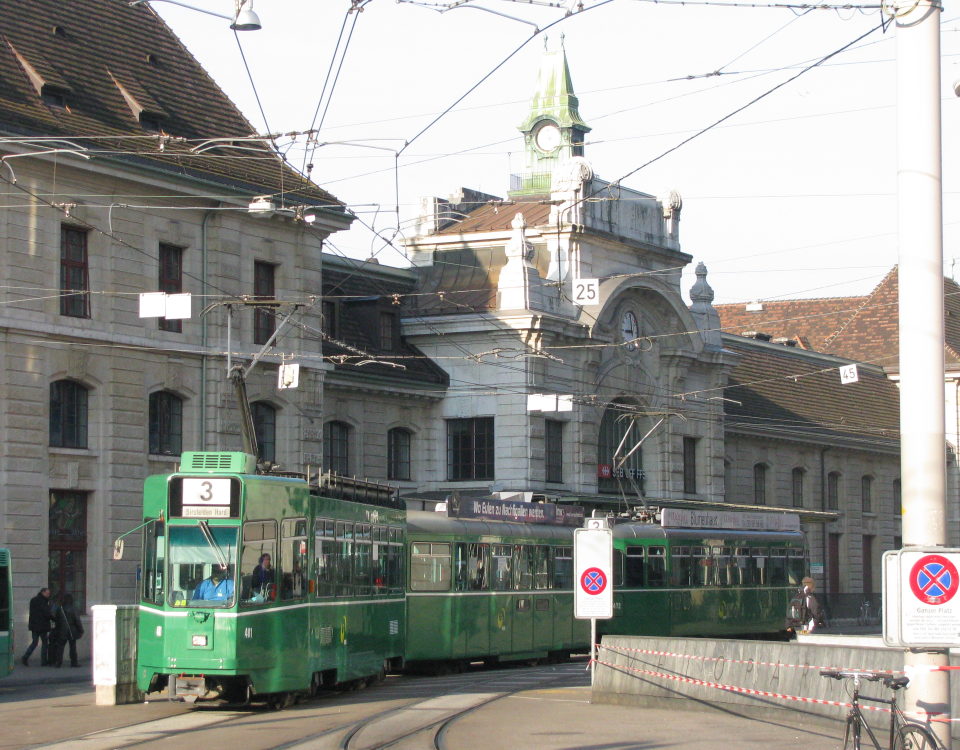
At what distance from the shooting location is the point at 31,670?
98.2 feet

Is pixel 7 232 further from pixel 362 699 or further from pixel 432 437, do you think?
pixel 432 437

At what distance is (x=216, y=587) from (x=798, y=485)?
46101 mm

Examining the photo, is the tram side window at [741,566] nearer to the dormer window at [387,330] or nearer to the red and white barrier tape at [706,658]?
the dormer window at [387,330]

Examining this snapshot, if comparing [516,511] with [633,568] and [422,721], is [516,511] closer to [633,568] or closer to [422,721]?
[633,568]

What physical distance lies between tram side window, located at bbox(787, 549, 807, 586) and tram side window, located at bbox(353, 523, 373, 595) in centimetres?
1866

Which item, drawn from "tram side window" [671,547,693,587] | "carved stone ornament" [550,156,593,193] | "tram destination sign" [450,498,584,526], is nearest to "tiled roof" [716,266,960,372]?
"carved stone ornament" [550,156,593,193]

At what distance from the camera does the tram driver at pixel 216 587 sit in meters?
19.7

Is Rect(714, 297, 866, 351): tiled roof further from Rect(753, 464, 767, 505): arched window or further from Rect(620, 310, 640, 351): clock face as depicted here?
Rect(620, 310, 640, 351): clock face

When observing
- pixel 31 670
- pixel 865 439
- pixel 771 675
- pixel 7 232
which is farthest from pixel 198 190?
pixel 865 439

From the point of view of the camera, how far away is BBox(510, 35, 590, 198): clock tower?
58469mm

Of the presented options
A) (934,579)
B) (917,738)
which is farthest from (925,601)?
(917,738)

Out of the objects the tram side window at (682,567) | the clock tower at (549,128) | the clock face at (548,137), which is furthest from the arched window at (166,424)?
the clock face at (548,137)

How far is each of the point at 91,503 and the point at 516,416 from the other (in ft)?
49.5

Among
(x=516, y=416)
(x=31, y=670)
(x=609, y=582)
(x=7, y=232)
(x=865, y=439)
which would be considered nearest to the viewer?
(x=609, y=582)
